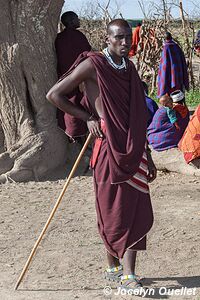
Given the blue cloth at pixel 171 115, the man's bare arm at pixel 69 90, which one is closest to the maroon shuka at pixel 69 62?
the blue cloth at pixel 171 115

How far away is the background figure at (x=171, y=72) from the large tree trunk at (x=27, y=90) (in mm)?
2540

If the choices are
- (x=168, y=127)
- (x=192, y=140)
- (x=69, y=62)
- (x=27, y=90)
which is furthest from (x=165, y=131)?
(x=27, y=90)

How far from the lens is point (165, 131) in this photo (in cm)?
781

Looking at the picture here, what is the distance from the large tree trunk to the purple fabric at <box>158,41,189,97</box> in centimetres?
254

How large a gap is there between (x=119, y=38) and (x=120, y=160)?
2.56ft

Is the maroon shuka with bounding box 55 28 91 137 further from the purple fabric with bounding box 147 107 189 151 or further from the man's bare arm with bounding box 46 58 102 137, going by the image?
the man's bare arm with bounding box 46 58 102 137

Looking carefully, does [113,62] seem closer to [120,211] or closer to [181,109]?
[120,211]

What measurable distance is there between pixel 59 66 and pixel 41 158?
1.06m

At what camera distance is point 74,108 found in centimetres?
452

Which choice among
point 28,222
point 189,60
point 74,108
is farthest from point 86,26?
point 74,108

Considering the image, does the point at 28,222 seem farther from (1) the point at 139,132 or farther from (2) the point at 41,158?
(1) the point at 139,132

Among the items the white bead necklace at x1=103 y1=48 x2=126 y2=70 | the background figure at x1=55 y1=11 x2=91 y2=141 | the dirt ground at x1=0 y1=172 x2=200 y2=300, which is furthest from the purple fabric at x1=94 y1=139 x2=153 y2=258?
the background figure at x1=55 y1=11 x2=91 y2=141

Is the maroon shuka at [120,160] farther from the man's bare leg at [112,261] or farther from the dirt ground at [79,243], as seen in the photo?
the dirt ground at [79,243]

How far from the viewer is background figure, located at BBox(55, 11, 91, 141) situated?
298 inches
